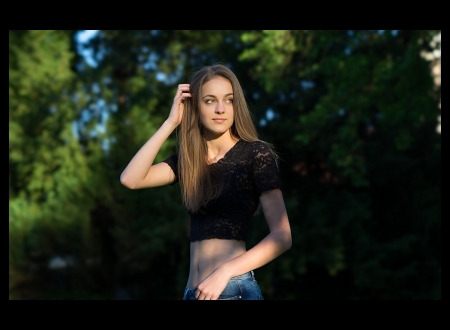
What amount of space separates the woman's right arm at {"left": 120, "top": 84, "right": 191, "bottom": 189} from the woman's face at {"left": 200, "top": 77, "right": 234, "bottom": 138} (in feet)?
0.43

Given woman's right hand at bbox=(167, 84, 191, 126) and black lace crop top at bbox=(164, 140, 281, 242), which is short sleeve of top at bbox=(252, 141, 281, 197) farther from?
woman's right hand at bbox=(167, 84, 191, 126)

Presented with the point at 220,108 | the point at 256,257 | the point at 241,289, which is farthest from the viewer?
the point at 220,108

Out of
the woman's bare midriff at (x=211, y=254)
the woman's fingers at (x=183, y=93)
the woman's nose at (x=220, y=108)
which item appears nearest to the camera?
the woman's bare midriff at (x=211, y=254)

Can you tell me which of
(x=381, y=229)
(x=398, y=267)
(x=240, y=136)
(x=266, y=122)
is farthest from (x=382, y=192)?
(x=240, y=136)

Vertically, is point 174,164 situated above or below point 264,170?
above

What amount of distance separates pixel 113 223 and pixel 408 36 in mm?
8457

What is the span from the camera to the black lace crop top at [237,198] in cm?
286

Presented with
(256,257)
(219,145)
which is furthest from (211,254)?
(219,145)

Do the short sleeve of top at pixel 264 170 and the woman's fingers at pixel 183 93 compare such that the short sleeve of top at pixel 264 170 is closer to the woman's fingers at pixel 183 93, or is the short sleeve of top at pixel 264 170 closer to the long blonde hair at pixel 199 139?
the long blonde hair at pixel 199 139

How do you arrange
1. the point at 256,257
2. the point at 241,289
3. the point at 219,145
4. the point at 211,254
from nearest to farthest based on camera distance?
the point at 256,257
the point at 241,289
the point at 211,254
the point at 219,145

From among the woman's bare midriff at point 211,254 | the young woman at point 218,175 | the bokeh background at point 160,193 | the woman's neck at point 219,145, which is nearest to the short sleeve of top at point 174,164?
the young woman at point 218,175

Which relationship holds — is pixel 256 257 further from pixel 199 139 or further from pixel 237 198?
pixel 199 139

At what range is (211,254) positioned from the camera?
287 cm

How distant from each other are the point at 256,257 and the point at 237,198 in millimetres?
401
